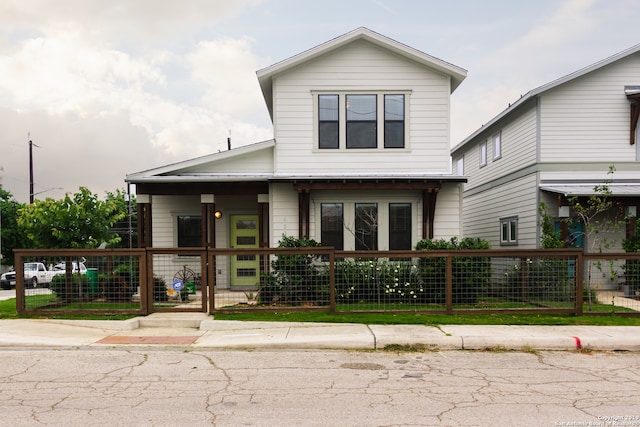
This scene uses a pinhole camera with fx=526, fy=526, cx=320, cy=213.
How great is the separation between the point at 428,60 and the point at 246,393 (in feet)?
37.2

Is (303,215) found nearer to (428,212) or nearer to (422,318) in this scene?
(428,212)

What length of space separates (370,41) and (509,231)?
28.5 ft

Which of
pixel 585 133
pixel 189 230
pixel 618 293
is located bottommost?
pixel 618 293

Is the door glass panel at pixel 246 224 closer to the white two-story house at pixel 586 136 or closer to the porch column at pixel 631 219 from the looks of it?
the white two-story house at pixel 586 136

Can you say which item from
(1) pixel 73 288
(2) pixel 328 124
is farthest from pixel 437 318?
(1) pixel 73 288

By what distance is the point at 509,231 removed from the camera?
61.9ft

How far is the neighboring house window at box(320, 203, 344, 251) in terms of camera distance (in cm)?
1510

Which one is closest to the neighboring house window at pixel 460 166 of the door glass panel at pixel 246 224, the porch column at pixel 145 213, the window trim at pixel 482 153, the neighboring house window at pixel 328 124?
the window trim at pixel 482 153

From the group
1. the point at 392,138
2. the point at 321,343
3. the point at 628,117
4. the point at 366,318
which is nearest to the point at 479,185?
the point at 628,117

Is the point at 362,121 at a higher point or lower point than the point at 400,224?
higher

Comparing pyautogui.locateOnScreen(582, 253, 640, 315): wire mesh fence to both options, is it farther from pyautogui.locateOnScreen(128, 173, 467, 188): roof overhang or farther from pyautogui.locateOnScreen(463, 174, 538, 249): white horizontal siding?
pyautogui.locateOnScreen(463, 174, 538, 249): white horizontal siding

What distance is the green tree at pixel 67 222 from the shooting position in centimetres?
1272

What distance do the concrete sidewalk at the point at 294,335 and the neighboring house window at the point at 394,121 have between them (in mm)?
6755

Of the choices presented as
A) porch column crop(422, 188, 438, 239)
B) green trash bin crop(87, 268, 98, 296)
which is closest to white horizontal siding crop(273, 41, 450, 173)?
porch column crop(422, 188, 438, 239)
